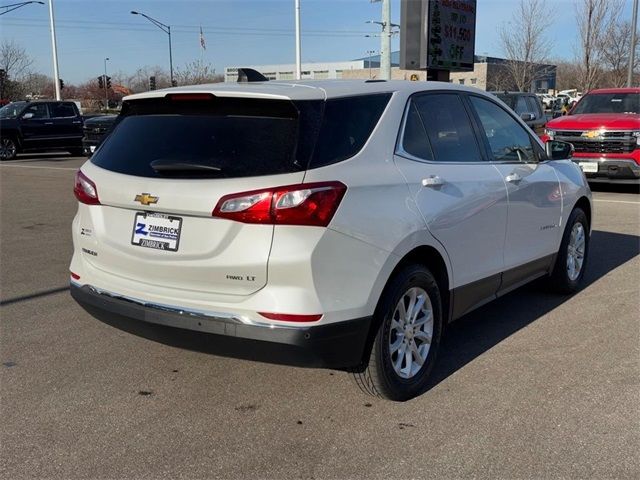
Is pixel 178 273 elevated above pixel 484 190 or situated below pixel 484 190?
below

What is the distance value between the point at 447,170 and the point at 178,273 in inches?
70.5

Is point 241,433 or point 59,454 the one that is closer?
point 59,454

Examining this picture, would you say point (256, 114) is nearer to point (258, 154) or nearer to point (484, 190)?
point (258, 154)

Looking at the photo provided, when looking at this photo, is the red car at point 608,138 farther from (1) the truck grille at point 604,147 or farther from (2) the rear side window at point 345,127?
(2) the rear side window at point 345,127

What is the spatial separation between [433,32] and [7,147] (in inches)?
593

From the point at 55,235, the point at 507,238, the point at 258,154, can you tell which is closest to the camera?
the point at 258,154

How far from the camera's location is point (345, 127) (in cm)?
344

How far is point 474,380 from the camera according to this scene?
4.04m

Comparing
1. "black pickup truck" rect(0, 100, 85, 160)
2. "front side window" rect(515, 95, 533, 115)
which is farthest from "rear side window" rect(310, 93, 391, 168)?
"black pickup truck" rect(0, 100, 85, 160)

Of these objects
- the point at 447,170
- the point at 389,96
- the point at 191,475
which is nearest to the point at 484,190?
the point at 447,170

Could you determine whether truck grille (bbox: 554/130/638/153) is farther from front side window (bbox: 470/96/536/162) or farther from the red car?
front side window (bbox: 470/96/536/162)

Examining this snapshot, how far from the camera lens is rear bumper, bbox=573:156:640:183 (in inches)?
479

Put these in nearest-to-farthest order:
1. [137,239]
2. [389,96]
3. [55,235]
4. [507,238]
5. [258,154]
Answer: [258,154] < [137,239] < [389,96] < [507,238] < [55,235]

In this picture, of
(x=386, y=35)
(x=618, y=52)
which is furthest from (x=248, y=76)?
(x=618, y=52)
